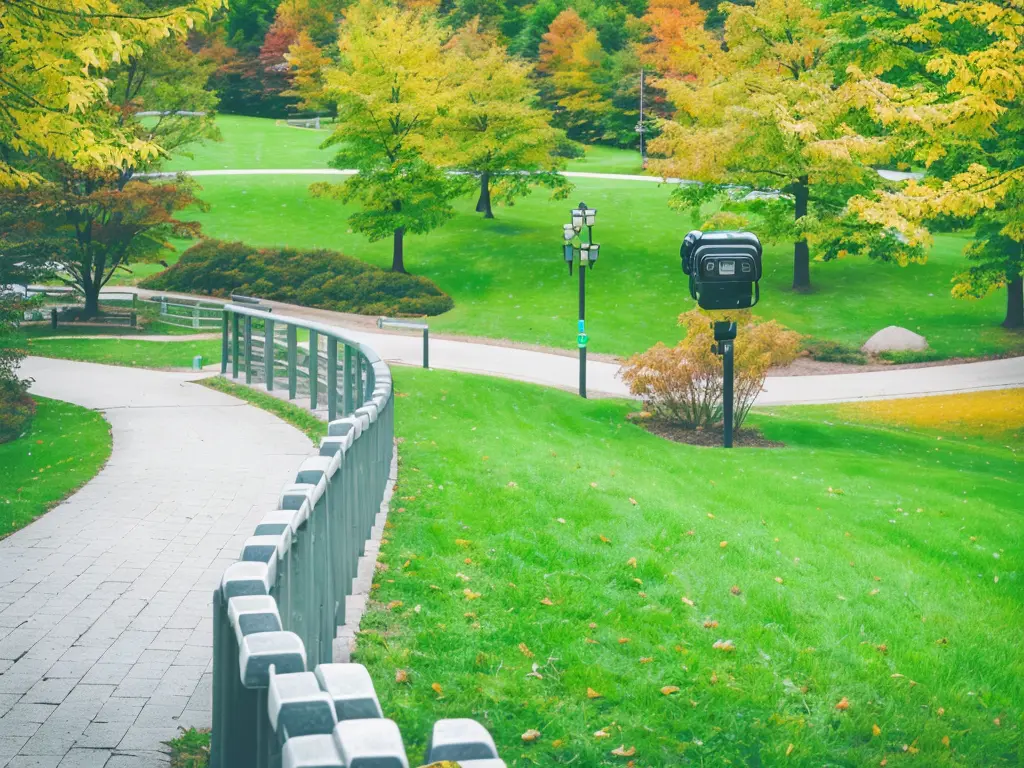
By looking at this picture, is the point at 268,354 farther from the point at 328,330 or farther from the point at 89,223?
the point at 89,223

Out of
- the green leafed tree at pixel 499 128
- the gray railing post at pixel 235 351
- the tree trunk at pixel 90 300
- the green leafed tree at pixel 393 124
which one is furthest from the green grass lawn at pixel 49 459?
the green leafed tree at pixel 499 128

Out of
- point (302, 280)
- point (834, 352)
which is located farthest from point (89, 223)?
point (834, 352)

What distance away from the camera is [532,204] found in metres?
51.1

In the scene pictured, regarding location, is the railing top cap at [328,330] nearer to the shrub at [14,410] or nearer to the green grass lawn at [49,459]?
the green grass lawn at [49,459]

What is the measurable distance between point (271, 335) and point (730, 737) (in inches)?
459

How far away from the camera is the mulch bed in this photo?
1895cm

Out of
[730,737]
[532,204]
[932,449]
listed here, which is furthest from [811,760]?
[532,204]

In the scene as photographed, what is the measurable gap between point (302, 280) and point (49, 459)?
83.3ft

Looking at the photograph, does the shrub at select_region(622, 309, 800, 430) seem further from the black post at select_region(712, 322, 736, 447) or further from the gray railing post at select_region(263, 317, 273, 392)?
the gray railing post at select_region(263, 317, 273, 392)

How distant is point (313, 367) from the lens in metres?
14.4

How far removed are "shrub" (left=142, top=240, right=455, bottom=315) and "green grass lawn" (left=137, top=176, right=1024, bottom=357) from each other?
A: 1.69m

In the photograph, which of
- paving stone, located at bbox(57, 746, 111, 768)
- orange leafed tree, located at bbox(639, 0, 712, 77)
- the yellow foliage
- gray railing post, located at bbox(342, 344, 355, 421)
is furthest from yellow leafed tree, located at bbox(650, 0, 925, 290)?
orange leafed tree, located at bbox(639, 0, 712, 77)

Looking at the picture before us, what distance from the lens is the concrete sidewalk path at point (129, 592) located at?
198 inches

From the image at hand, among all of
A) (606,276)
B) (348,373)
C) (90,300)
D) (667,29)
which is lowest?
(348,373)
